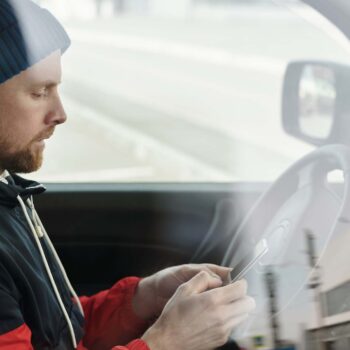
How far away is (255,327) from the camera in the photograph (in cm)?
121

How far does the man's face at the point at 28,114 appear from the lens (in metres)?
1.19

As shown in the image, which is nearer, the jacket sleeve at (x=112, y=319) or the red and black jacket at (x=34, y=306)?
the red and black jacket at (x=34, y=306)

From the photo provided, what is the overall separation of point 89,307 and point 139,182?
85 cm

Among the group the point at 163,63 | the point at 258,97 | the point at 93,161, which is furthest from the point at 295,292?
the point at 163,63

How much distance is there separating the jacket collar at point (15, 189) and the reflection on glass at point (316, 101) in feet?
2.09

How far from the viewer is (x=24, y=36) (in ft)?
3.90

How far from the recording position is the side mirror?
1.47m

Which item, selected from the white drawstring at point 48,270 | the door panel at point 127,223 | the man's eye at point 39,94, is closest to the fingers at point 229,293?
the white drawstring at point 48,270

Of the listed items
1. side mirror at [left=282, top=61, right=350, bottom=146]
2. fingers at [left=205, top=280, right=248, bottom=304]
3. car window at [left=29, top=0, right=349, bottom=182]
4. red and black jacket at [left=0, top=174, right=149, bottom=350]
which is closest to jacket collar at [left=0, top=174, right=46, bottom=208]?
red and black jacket at [left=0, top=174, right=149, bottom=350]

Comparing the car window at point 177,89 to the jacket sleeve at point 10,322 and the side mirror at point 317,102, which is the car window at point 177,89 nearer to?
the side mirror at point 317,102

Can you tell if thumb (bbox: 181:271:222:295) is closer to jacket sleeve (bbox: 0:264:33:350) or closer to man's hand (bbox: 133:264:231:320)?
man's hand (bbox: 133:264:231:320)

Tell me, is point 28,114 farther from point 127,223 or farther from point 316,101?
point 127,223

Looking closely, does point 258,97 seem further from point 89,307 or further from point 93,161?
point 89,307

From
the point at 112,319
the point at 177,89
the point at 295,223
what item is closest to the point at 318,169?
the point at 295,223
